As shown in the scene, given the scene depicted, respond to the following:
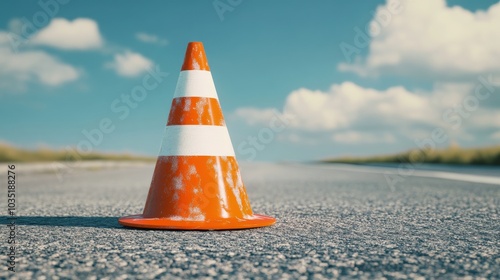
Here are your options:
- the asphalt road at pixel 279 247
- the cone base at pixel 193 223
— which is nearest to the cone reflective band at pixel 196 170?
the cone base at pixel 193 223

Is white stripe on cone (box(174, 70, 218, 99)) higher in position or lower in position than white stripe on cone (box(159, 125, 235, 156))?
higher

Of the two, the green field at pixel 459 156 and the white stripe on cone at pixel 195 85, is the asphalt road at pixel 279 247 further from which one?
the green field at pixel 459 156

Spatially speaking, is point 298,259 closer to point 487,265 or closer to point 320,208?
point 487,265

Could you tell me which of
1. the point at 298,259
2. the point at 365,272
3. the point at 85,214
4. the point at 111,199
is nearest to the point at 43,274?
the point at 298,259

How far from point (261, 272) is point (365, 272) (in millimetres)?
511

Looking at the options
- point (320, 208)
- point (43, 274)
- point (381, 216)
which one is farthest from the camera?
point (320, 208)

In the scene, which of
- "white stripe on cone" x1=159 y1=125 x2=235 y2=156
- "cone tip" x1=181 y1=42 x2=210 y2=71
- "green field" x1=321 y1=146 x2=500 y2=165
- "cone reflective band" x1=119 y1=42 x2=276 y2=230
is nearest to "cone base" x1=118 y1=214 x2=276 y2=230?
"cone reflective band" x1=119 y1=42 x2=276 y2=230

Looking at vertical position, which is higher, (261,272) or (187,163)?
(187,163)

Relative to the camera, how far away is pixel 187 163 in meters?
4.86

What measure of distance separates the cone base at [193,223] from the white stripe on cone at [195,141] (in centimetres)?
58

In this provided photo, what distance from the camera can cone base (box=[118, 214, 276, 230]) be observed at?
4477 mm

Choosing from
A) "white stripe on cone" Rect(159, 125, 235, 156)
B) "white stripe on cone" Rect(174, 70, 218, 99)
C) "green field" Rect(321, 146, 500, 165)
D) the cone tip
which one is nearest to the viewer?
"white stripe on cone" Rect(159, 125, 235, 156)

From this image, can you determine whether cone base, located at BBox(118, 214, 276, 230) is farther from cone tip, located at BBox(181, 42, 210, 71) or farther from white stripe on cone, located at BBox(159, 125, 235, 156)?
cone tip, located at BBox(181, 42, 210, 71)

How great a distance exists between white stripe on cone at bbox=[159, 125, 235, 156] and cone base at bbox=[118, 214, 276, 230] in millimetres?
579
